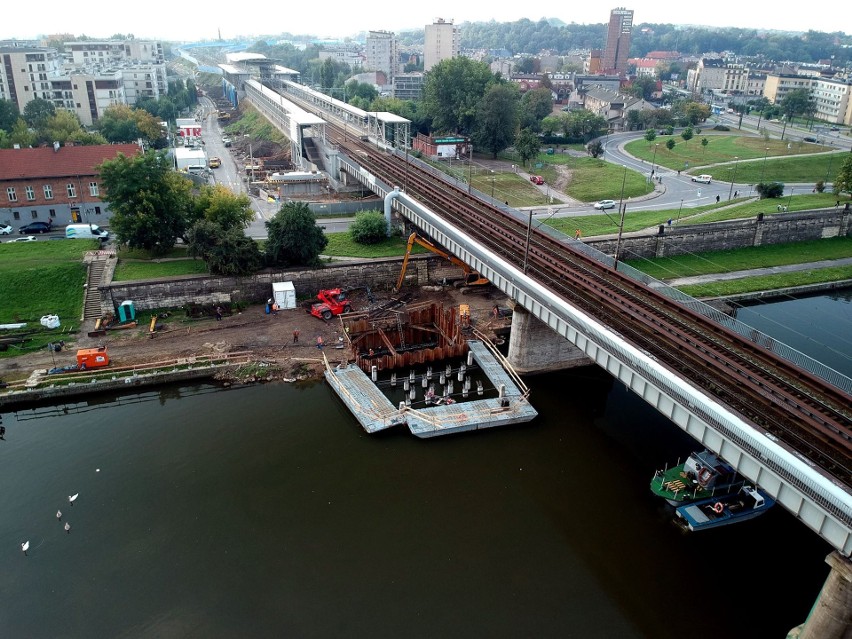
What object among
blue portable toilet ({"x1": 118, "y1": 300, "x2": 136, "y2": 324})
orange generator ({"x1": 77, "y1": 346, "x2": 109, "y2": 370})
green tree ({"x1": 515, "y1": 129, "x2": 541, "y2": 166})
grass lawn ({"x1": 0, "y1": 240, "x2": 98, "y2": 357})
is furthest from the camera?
green tree ({"x1": 515, "y1": 129, "x2": 541, "y2": 166})

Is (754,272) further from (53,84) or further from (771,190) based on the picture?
(53,84)

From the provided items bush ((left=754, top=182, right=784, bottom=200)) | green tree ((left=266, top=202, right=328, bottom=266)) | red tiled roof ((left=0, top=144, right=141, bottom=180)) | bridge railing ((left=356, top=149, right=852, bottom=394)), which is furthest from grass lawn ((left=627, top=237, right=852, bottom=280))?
red tiled roof ((left=0, top=144, right=141, bottom=180))

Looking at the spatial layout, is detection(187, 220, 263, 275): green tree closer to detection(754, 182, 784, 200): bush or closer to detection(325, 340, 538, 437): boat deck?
detection(325, 340, 538, 437): boat deck

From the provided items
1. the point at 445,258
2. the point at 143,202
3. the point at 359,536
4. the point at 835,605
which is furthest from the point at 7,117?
the point at 835,605

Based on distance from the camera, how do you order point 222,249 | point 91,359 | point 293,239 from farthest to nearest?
point 293,239
point 222,249
point 91,359

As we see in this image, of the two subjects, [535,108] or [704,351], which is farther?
[535,108]

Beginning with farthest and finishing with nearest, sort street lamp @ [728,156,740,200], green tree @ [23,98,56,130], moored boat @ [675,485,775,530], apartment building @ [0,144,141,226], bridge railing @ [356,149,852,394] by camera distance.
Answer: green tree @ [23,98,56,130], street lamp @ [728,156,740,200], apartment building @ [0,144,141,226], bridge railing @ [356,149,852,394], moored boat @ [675,485,775,530]

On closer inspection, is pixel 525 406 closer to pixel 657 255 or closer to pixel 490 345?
pixel 490 345
